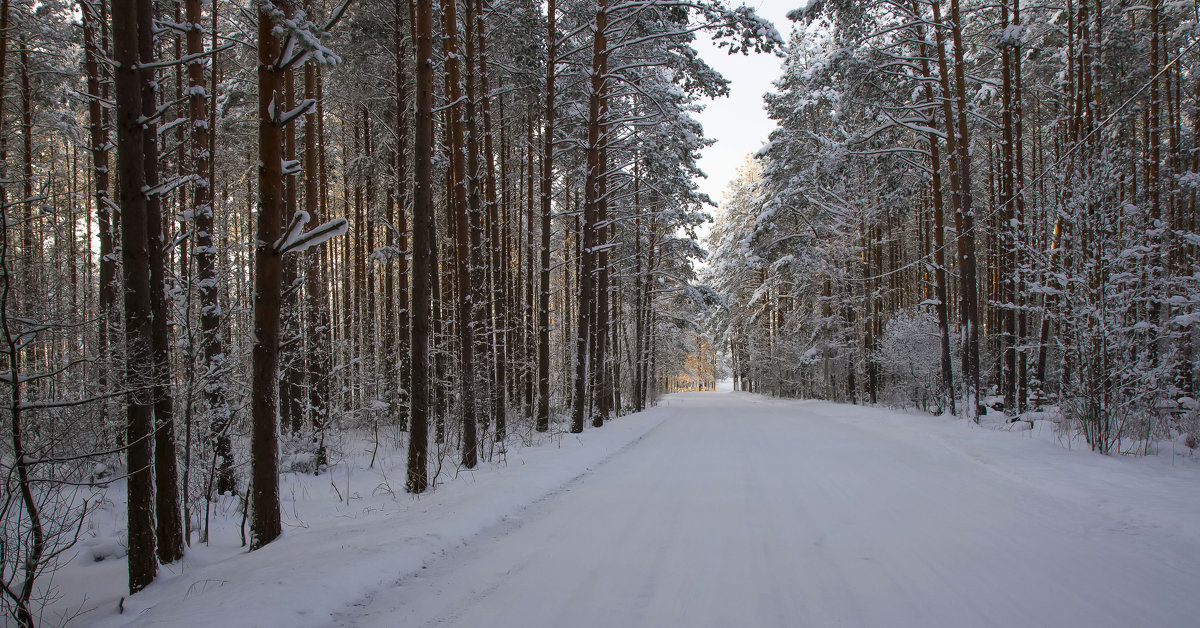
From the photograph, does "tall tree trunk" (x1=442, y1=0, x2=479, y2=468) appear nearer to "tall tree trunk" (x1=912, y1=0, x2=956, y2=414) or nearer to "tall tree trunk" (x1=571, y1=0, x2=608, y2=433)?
"tall tree trunk" (x1=571, y1=0, x2=608, y2=433)

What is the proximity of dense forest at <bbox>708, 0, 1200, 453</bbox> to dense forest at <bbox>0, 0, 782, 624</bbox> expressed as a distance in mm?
5457

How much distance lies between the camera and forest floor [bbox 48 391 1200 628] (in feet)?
11.5

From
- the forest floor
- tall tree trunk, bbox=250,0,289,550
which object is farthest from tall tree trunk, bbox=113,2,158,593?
tall tree trunk, bbox=250,0,289,550

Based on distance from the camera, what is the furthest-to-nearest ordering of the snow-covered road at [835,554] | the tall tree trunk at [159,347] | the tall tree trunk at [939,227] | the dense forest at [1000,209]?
the tall tree trunk at [939,227]
the dense forest at [1000,209]
the tall tree trunk at [159,347]
the snow-covered road at [835,554]

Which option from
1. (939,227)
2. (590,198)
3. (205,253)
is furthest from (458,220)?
(939,227)

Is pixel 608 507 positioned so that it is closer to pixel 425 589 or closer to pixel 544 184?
pixel 425 589

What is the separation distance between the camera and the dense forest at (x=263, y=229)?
187 inches

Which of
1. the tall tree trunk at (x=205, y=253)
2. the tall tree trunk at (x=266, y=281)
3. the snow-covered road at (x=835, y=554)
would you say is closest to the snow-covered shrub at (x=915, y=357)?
the snow-covered road at (x=835, y=554)

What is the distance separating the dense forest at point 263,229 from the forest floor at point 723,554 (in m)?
1.09

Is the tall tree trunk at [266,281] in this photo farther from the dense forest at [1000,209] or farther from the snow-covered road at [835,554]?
the dense forest at [1000,209]

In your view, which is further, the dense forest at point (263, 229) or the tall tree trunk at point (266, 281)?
the tall tree trunk at point (266, 281)

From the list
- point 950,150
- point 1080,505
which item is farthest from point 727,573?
point 950,150

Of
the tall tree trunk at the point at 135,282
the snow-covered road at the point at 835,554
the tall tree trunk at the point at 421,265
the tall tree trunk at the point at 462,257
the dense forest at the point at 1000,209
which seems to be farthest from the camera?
the tall tree trunk at the point at 462,257

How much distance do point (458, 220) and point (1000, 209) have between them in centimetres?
1209
